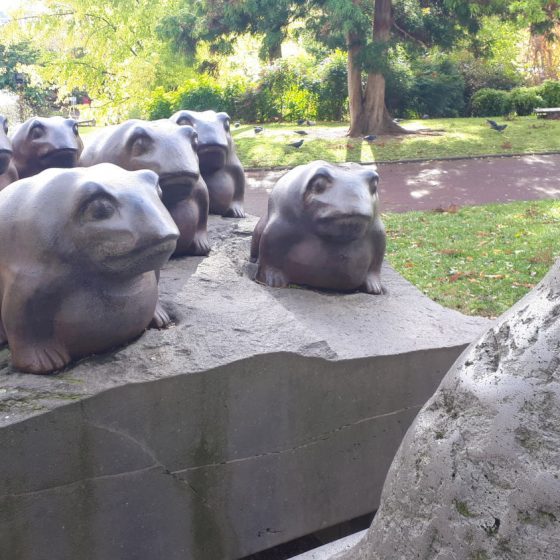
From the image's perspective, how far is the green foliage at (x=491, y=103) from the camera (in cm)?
2247

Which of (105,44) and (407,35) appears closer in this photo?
(407,35)

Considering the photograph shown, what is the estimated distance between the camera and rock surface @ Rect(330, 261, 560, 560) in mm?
1203

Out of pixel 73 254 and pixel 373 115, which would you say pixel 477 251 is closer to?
pixel 73 254

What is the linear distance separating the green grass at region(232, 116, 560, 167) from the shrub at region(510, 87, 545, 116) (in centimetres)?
272

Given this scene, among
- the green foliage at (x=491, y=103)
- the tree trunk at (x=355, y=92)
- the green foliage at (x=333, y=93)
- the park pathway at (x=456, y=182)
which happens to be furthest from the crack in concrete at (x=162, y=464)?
the green foliage at (x=491, y=103)

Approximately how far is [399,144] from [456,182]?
12.5 ft

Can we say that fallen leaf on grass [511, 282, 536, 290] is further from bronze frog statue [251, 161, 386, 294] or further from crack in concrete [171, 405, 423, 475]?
crack in concrete [171, 405, 423, 475]

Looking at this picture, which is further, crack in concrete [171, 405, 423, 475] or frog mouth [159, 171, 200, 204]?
frog mouth [159, 171, 200, 204]

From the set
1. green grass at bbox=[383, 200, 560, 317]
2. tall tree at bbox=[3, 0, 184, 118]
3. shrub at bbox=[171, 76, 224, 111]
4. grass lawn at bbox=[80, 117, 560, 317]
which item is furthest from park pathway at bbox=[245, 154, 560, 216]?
tall tree at bbox=[3, 0, 184, 118]

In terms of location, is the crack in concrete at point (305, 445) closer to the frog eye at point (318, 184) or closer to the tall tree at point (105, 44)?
the frog eye at point (318, 184)

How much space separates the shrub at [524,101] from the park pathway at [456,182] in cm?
756

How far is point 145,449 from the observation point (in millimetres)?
3318

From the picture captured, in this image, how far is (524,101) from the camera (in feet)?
73.9

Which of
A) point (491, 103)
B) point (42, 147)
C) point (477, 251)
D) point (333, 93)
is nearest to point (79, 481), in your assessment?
point (42, 147)
